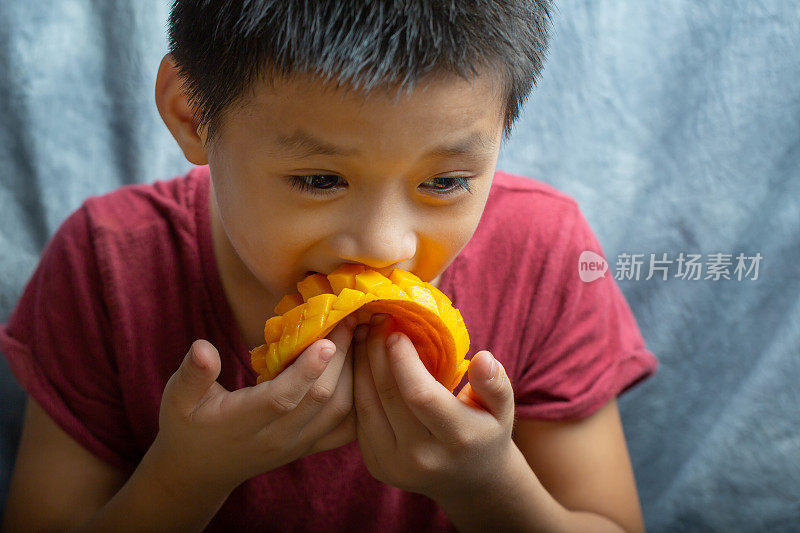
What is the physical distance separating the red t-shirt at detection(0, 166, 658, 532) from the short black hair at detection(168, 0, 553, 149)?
314 millimetres

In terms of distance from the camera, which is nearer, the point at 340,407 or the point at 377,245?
the point at 377,245

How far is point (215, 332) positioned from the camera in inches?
35.1

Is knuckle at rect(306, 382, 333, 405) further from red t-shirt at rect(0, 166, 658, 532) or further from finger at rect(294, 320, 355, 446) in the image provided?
red t-shirt at rect(0, 166, 658, 532)

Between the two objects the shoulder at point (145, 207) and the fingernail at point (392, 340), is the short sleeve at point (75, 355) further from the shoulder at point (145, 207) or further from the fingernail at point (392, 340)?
the fingernail at point (392, 340)

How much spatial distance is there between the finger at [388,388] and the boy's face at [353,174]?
0.06 meters

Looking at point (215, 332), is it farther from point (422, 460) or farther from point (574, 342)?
point (574, 342)

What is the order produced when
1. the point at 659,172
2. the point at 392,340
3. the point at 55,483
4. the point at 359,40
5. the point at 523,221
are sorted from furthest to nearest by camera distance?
the point at 659,172 < the point at 523,221 < the point at 55,483 < the point at 392,340 < the point at 359,40

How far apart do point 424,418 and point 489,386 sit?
0.06 meters

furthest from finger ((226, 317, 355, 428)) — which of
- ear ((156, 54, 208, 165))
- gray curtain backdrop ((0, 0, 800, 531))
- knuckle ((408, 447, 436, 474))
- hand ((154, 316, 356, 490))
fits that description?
gray curtain backdrop ((0, 0, 800, 531))

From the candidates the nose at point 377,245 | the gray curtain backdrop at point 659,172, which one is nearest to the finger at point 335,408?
the nose at point 377,245

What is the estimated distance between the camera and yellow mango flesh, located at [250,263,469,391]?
0.64 meters

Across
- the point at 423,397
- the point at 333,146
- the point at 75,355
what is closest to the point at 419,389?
the point at 423,397

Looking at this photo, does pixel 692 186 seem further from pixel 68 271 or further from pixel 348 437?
pixel 68 271

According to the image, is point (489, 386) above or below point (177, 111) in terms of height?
below
